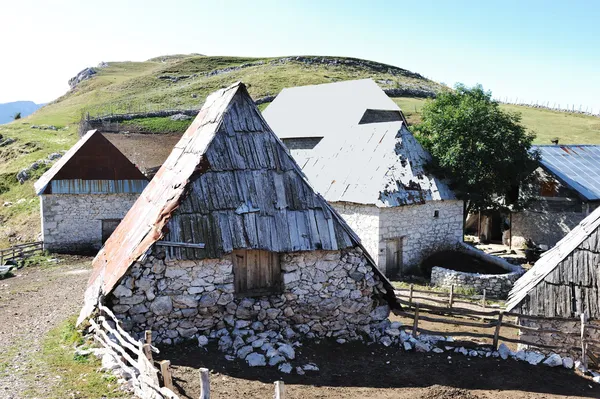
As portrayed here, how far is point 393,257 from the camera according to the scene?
66.8 ft

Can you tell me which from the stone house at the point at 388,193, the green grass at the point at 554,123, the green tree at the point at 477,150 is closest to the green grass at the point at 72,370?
the stone house at the point at 388,193

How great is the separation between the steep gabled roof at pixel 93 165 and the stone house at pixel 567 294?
19.8 meters

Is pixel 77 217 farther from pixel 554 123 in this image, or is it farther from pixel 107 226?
pixel 554 123

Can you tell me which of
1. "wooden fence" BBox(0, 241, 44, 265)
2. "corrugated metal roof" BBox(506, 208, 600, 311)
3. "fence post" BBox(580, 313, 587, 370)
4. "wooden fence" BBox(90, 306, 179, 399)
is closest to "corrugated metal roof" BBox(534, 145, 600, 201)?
"corrugated metal roof" BBox(506, 208, 600, 311)

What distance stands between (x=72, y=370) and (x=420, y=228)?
49.4 feet

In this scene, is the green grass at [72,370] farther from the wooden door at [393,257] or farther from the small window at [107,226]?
the small window at [107,226]

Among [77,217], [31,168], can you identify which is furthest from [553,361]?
[31,168]

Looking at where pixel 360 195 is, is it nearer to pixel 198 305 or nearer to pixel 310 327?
pixel 310 327

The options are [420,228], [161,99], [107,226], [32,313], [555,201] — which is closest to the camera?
[32,313]

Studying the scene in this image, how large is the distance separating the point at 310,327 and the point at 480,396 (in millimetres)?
3759

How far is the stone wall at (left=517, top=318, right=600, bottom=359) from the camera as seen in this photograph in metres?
11.0

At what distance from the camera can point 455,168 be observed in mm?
21594

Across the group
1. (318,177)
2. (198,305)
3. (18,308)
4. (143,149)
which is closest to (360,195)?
(318,177)

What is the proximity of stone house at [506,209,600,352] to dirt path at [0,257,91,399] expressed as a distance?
1012 cm
